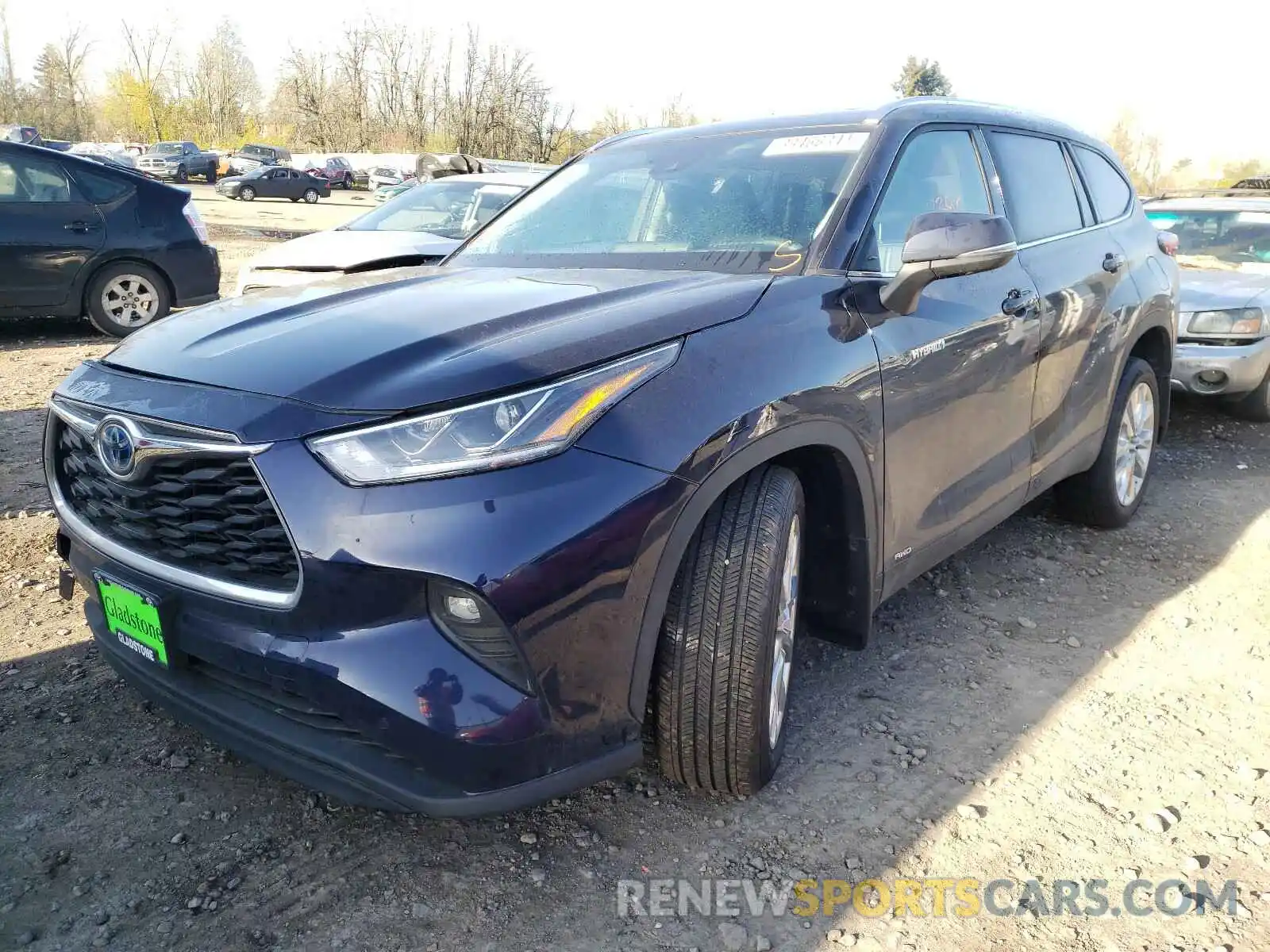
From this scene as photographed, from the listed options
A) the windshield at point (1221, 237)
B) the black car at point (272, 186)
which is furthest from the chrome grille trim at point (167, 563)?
the black car at point (272, 186)

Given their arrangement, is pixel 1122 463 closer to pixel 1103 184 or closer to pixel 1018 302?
pixel 1103 184

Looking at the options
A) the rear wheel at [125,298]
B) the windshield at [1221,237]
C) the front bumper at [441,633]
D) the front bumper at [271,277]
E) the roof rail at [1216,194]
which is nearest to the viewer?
the front bumper at [441,633]

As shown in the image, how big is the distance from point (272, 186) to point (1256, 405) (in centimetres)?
4014

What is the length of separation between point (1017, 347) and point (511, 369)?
1.98 m

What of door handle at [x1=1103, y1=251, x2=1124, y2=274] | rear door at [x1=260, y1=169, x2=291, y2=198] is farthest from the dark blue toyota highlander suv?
rear door at [x1=260, y1=169, x2=291, y2=198]

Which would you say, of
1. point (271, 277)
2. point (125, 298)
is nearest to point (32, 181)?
point (125, 298)

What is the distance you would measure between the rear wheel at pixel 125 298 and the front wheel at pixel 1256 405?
8398mm

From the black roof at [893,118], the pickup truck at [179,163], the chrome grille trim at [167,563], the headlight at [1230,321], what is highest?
the pickup truck at [179,163]

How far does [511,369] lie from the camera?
1926mm

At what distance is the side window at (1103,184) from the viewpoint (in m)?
4.19

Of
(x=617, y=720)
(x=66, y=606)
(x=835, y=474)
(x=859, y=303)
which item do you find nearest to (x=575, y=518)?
(x=617, y=720)

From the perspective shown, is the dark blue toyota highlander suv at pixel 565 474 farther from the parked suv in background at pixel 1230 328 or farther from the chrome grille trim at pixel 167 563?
the parked suv in background at pixel 1230 328

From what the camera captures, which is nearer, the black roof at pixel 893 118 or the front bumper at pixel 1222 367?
the black roof at pixel 893 118

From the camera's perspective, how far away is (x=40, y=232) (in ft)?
25.5
